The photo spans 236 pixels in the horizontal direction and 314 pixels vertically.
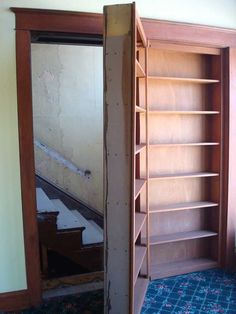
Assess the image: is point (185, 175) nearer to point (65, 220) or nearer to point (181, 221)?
point (181, 221)

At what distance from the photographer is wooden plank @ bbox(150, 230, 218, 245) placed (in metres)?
2.95

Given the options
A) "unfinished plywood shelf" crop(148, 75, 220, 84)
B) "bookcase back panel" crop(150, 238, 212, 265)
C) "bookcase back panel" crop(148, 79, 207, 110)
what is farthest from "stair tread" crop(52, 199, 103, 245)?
"unfinished plywood shelf" crop(148, 75, 220, 84)

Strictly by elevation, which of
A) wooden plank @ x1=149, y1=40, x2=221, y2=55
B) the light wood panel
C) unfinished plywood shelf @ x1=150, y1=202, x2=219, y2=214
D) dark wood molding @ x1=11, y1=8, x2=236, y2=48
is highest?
dark wood molding @ x1=11, y1=8, x2=236, y2=48

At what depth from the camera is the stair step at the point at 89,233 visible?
382 cm

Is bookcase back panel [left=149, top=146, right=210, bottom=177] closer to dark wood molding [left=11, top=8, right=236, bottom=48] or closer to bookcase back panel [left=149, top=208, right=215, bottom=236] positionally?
bookcase back panel [left=149, top=208, right=215, bottom=236]

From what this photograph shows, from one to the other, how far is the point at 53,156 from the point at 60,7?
2.32 m

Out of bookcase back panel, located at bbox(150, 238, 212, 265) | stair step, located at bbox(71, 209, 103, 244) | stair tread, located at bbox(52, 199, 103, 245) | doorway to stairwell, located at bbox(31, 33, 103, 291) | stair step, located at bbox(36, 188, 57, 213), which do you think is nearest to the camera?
bookcase back panel, located at bbox(150, 238, 212, 265)

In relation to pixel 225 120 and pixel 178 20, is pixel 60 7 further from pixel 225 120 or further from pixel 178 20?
pixel 225 120

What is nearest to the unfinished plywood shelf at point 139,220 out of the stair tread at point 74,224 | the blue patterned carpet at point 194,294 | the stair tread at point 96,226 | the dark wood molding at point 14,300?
the blue patterned carpet at point 194,294

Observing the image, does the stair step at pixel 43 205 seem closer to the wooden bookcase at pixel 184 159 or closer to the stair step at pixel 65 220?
the stair step at pixel 65 220

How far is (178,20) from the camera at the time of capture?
9.21 feet

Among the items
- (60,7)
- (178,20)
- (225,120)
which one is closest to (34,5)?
(60,7)

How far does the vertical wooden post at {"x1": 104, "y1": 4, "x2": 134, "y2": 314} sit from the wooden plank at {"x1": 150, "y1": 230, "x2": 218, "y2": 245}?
84 cm

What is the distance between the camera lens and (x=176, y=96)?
3.04 meters
